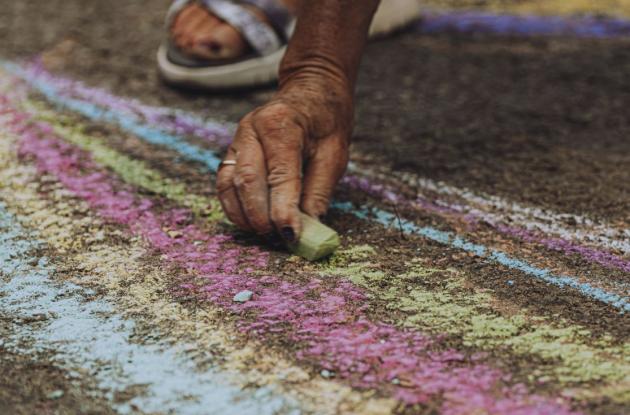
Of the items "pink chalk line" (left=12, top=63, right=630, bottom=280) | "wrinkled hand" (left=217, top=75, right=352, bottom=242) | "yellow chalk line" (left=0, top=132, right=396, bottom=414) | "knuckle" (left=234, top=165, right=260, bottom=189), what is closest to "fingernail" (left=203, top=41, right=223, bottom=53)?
"pink chalk line" (left=12, top=63, right=630, bottom=280)

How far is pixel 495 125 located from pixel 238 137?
1013 millimetres

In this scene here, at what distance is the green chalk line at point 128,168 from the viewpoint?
1966 mm

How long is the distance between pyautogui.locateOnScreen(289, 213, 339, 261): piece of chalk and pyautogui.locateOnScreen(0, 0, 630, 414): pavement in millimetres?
27

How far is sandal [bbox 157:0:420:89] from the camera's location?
274 cm

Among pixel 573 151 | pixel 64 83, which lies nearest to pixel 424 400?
pixel 573 151

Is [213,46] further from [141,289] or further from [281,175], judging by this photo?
[141,289]

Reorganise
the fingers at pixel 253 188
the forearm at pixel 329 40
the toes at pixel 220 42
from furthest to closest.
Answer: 1. the toes at pixel 220 42
2. the forearm at pixel 329 40
3. the fingers at pixel 253 188

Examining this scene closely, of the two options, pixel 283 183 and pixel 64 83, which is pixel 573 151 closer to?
pixel 283 183

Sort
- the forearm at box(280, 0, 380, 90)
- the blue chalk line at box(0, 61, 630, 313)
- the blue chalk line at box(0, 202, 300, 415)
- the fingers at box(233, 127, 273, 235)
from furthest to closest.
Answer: the forearm at box(280, 0, 380, 90), the fingers at box(233, 127, 273, 235), the blue chalk line at box(0, 61, 630, 313), the blue chalk line at box(0, 202, 300, 415)

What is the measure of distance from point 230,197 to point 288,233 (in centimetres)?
15

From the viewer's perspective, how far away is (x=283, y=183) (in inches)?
66.8

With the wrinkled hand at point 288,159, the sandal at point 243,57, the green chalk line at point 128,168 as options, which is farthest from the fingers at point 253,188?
the sandal at point 243,57

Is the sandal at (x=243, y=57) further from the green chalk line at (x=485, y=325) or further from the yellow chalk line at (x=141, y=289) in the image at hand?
the green chalk line at (x=485, y=325)

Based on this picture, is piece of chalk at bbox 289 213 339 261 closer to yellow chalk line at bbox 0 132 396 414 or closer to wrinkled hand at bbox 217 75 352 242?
wrinkled hand at bbox 217 75 352 242
